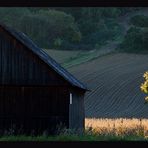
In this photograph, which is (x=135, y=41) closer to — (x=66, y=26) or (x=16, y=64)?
(x=66, y=26)

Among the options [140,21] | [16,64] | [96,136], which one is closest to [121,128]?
[16,64]

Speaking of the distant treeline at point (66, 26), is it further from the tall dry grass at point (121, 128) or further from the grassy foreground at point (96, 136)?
the grassy foreground at point (96, 136)

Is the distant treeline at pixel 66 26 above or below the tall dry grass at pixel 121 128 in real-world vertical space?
above

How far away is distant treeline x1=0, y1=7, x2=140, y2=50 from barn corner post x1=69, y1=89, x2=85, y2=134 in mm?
55242

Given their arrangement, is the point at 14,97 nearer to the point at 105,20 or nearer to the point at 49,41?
the point at 49,41

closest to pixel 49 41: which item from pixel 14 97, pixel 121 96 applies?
pixel 121 96

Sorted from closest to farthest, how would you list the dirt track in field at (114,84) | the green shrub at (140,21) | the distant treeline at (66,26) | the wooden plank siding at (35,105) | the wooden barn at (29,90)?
the wooden barn at (29,90) < the wooden plank siding at (35,105) < the dirt track in field at (114,84) < the distant treeline at (66,26) < the green shrub at (140,21)

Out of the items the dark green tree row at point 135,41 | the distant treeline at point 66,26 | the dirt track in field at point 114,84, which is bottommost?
the dirt track in field at point 114,84

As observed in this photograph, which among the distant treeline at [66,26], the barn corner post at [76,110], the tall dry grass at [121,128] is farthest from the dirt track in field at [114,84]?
the barn corner post at [76,110]

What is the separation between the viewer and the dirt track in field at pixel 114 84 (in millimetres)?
51094

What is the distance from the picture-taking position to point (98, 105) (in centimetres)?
5328
